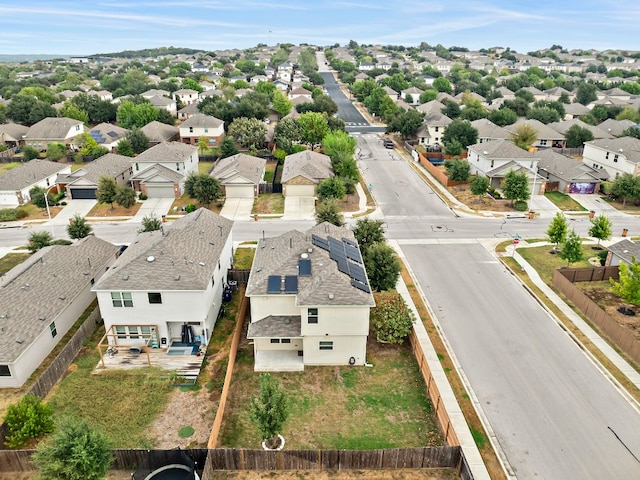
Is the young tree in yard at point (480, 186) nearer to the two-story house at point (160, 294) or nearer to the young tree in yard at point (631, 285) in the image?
the young tree in yard at point (631, 285)

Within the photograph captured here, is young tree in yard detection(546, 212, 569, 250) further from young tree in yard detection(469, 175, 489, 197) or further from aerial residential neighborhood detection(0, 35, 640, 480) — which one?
young tree in yard detection(469, 175, 489, 197)

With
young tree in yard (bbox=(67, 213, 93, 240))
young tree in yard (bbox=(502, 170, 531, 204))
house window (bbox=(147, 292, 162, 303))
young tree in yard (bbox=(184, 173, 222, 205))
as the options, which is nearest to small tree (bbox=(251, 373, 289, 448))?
house window (bbox=(147, 292, 162, 303))

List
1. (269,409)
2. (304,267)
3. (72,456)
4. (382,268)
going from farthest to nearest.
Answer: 1. (382,268)
2. (304,267)
3. (269,409)
4. (72,456)

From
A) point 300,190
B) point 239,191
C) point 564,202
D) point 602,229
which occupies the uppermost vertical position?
point 602,229

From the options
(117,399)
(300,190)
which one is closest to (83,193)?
(300,190)

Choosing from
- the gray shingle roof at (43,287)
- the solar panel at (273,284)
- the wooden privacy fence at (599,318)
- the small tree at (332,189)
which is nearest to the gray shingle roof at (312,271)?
the solar panel at (273,284)

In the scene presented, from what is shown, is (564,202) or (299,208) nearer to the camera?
(299,208)

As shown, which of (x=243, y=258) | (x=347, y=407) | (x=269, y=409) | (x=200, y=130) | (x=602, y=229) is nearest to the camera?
(x=269, y=409)

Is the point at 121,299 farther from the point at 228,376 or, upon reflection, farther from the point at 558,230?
the point at 558,230
